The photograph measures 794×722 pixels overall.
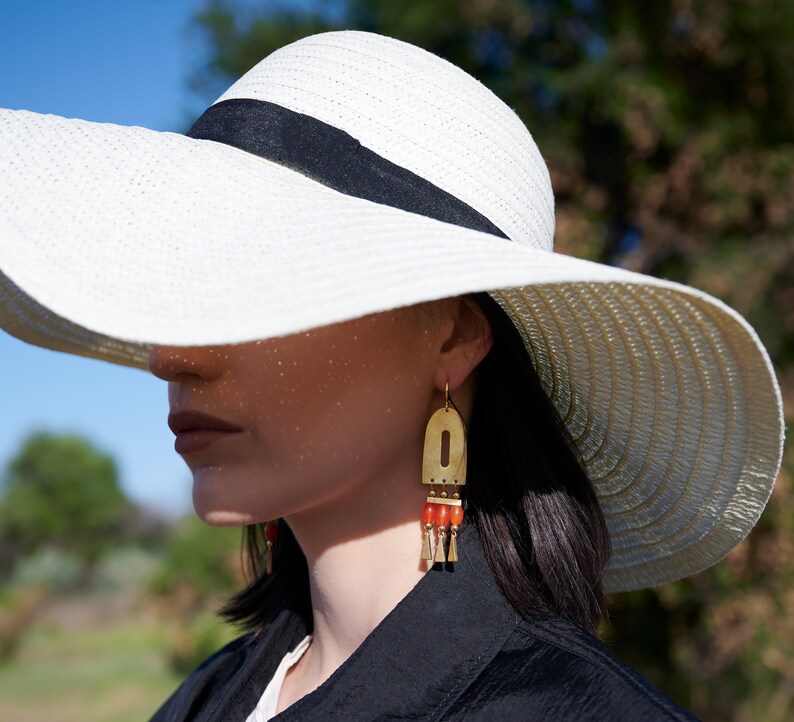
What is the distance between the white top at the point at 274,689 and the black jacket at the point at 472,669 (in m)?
0.21

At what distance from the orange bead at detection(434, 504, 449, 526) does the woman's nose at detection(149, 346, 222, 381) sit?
343mm

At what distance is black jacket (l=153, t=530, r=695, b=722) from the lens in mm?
1027

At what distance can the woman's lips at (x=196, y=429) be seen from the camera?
1.12m

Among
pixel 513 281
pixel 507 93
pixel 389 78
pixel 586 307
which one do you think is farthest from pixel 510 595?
pixel 507 93

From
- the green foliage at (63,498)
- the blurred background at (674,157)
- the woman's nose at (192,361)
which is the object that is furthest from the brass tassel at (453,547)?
the green foliage at (63,498)

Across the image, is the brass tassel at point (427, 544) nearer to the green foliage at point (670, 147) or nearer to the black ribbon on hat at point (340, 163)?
the black ribbon on hat at point (340, 163)

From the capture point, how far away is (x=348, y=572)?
1.25 m

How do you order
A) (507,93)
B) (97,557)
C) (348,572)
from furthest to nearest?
1. (97,557)
2. (507,93)
3. (348,572)

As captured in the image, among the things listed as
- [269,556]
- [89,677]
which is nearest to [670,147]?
[269,556]

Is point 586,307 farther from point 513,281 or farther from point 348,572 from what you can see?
point 348,572

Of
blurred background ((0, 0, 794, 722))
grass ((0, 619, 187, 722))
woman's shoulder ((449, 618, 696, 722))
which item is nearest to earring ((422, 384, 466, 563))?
woman's shoulder ((449, 618, 696, 722))

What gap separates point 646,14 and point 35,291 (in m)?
5.77

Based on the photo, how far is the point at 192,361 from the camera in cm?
111

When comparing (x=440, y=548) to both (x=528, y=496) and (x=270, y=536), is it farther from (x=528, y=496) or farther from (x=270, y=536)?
(x=270, y=536)
